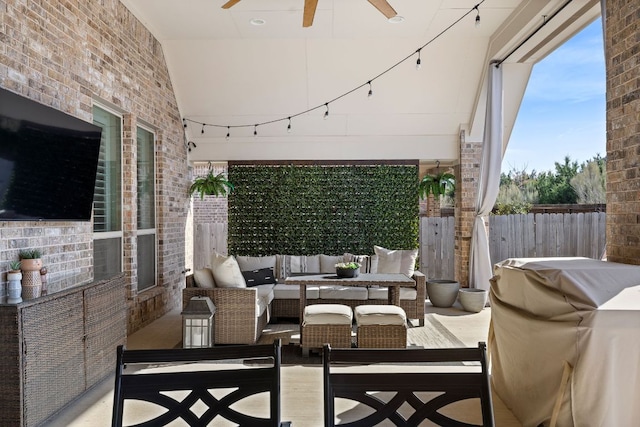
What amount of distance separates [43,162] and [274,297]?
3.56m

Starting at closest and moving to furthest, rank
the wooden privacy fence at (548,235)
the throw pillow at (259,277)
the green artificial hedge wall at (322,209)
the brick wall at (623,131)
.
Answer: the brick wall at (623,131)
the throw pillow at (259,277)
the wooden privacy fence at (548,235)
the green artificial hedge wall at (322,209)

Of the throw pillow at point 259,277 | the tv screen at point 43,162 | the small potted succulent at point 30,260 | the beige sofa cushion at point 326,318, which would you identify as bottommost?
the beige sofa cushion at point 326,318

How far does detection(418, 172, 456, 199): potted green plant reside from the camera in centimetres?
858

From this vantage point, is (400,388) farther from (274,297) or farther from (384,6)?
(274,297)

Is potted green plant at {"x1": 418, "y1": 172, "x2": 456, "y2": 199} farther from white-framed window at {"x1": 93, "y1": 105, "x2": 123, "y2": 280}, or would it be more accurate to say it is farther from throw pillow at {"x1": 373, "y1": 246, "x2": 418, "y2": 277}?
white-framed window at {"x1": 93, "y1": 105, "x2": 123, "y2": 280}

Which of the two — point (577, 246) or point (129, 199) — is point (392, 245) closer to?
point (577, 246)

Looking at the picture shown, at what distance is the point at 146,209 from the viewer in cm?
687

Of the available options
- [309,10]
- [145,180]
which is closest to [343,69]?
[309,10]

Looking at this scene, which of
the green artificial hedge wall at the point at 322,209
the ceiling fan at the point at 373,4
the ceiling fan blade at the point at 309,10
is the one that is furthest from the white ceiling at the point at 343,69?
the ceiling fan at the point at 373,4

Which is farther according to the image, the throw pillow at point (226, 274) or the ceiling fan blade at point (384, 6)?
the throw pillow at point (226, 274)

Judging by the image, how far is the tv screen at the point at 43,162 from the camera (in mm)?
3508

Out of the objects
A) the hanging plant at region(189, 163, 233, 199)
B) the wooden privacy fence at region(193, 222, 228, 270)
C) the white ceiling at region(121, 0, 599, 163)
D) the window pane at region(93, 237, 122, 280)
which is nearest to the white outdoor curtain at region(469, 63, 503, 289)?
the white ceiling at region(121, 0, 599, 163)

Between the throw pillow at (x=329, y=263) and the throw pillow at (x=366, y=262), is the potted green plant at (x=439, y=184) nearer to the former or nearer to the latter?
the throw pillow at (x=366, y=262)

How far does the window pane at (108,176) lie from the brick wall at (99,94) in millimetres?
98
